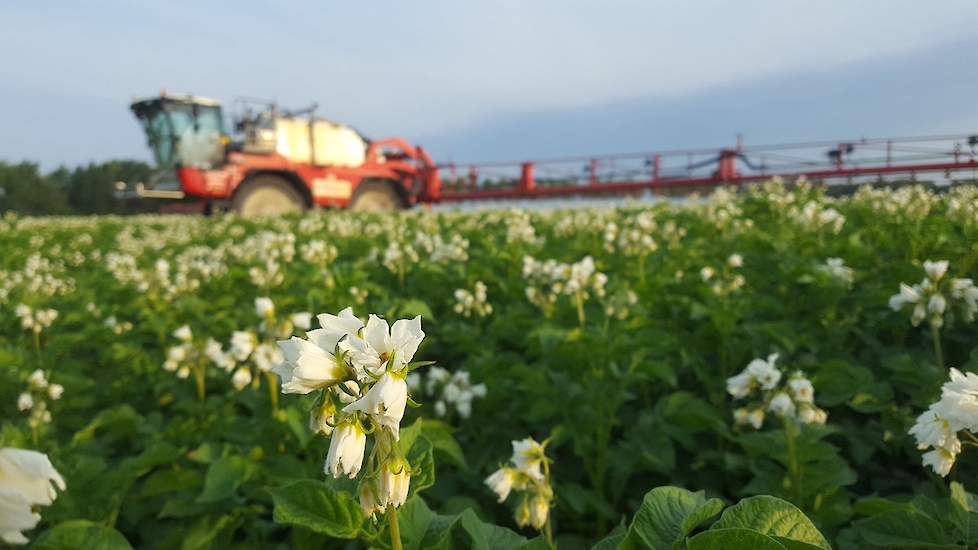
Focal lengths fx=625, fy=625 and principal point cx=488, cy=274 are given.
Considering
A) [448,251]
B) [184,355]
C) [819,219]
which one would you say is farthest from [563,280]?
[819,219]

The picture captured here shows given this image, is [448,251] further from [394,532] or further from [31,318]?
[394,532]

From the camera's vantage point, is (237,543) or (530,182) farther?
(530,182)

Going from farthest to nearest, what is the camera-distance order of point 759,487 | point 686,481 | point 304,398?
1. point 686,481
2. point 759,487
3. point 304,398

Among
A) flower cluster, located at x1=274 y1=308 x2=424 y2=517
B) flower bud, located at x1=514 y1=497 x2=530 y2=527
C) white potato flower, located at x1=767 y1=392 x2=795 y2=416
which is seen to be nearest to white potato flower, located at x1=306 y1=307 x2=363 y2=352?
flower cluster, located at x1=274 y1=308 x2=424 y2=517

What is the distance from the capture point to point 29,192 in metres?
65.6

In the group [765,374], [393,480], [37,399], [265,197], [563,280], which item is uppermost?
[265,197]

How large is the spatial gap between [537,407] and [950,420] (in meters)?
1.76

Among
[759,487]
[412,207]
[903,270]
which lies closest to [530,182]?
[412,207]

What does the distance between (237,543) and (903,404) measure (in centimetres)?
334

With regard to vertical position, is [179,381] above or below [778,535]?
below

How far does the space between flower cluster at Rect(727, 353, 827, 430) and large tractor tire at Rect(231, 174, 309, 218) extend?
1957 cm

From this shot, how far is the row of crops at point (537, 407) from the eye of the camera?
1217mm

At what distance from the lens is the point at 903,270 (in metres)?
4.39

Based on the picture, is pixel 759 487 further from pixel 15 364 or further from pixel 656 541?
pixel 15 364
